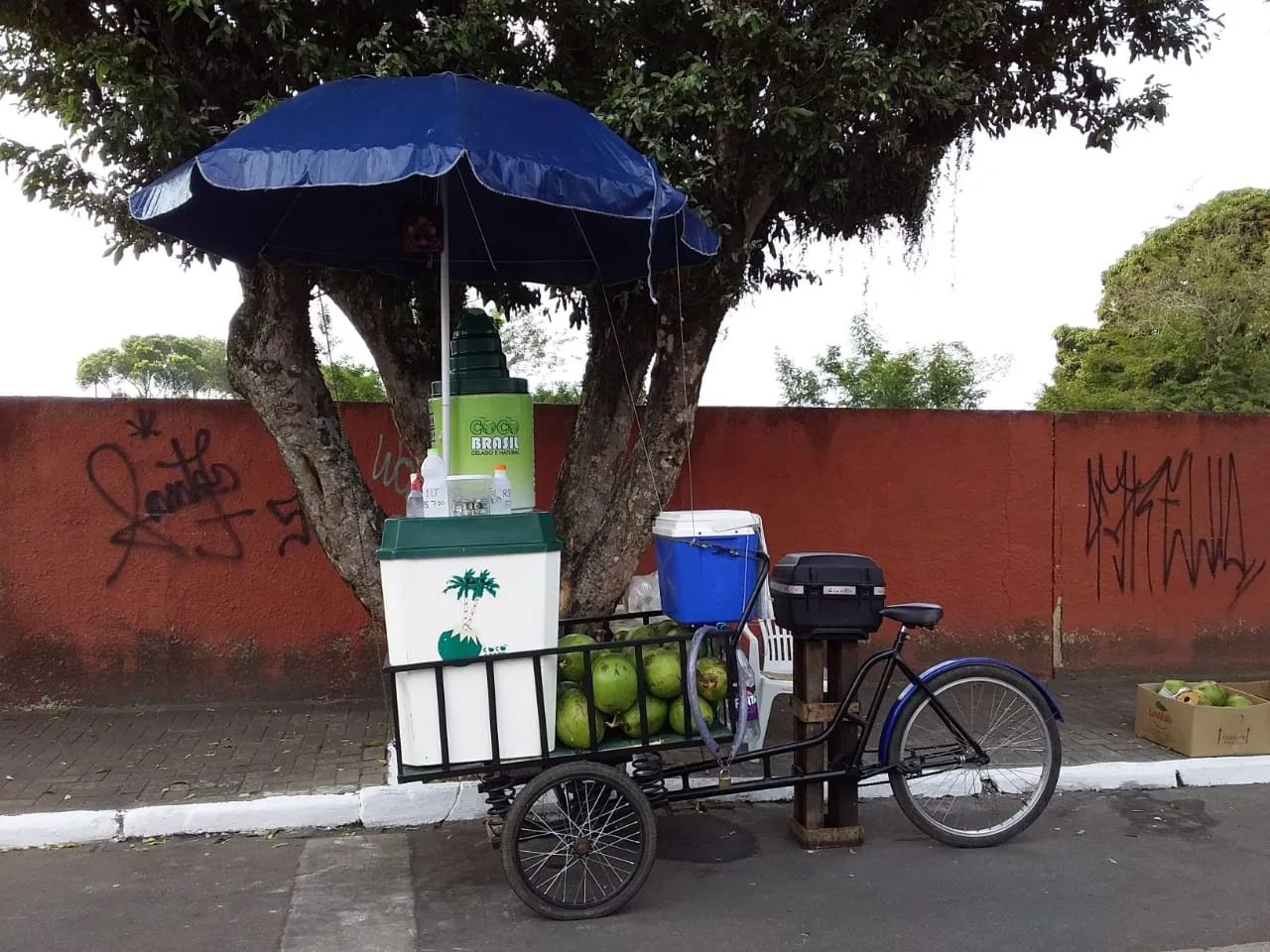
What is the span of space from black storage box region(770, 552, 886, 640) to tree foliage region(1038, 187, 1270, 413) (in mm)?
7204

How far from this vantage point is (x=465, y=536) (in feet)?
11.4

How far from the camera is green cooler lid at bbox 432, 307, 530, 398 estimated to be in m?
4.12

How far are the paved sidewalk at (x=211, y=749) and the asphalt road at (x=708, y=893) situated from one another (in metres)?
0.43

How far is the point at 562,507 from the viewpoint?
5410 millimetres

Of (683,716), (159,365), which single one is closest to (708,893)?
(683,716)

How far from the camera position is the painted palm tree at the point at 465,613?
136 inches

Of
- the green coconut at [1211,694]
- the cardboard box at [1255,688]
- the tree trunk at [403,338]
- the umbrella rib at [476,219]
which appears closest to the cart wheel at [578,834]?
the umbrella rib at [476,219]

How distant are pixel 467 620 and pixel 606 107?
8.90 feet

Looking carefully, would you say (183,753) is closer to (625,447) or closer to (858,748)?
(625,447)

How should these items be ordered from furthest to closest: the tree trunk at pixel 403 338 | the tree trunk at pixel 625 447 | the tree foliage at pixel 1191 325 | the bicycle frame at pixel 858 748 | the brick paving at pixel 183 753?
1. the tree foliage at pixel 1191 325
2. the tree trunk at pixel 403 338
3. the tree trunk at pixel 625 447
4. the brick paving at pixel 183 753
5. the bicycle frame at pixel 858 748

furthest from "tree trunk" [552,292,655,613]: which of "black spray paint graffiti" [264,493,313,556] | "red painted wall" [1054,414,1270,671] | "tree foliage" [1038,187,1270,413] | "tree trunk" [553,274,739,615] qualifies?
"tree foliage" [1038,187,1270,413]

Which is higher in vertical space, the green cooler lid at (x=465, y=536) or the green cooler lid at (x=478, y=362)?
the green cooler lid at (x=478, y=362)

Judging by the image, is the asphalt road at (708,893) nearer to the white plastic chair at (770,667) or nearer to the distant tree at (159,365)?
the white plastic chair at (770,667)

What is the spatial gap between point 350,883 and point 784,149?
3.95 meters
